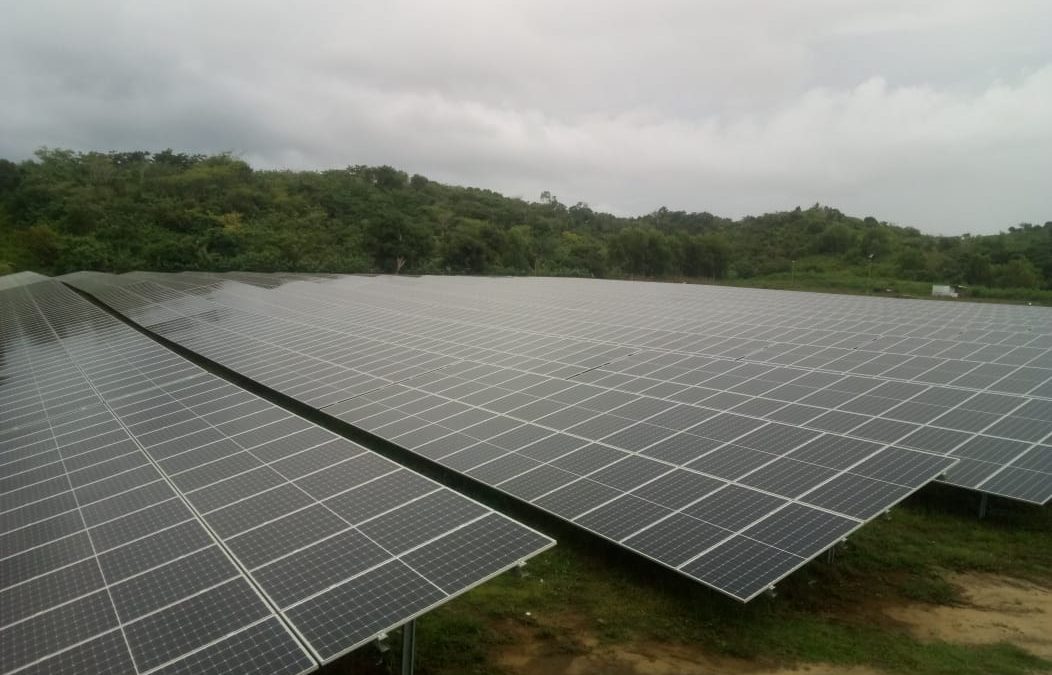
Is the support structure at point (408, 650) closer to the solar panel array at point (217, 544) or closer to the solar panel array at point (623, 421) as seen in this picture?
the solar panel array at point (217, 544)

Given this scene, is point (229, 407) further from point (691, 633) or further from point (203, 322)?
point (203, 322)

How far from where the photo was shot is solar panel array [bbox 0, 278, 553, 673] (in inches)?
258

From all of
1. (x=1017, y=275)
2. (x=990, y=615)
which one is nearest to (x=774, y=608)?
(x=990, y=615)

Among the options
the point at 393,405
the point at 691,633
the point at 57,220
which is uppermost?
the point at 57,220

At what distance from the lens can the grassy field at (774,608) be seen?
9031 mm

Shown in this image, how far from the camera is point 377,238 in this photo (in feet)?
229

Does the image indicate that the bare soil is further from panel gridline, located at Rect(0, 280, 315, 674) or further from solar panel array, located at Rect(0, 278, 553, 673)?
panel gridline, located at Rect(0, 280, 315, 674)

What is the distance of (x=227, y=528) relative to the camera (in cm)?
884

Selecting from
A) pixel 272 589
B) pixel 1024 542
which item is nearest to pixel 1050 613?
pixel 1024 542

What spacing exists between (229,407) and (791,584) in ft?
43.2

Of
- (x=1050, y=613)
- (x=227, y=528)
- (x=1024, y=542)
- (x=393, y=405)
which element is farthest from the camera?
(x=393, y=405)

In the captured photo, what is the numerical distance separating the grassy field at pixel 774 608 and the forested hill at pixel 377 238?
2341 inches

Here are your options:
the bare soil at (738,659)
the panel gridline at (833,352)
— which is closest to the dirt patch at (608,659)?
the bare soil at (738,659)

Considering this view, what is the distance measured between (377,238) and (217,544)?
64472mm
